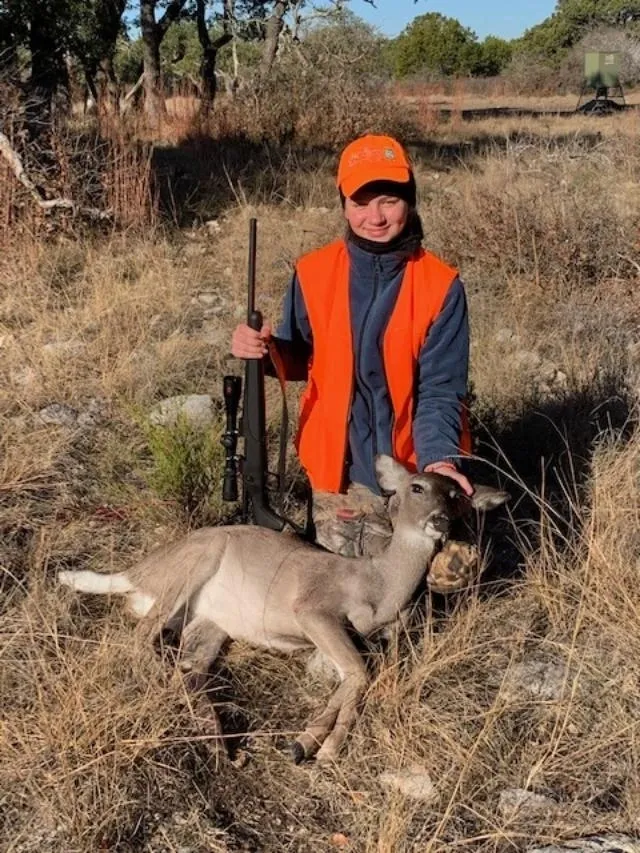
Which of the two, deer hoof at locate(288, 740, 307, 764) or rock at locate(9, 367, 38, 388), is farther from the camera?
rock at locate(9, 367, 38, 388)

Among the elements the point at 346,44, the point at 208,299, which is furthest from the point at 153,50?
the point at 208,299

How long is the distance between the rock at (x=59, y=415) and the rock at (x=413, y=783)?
2.76 metres

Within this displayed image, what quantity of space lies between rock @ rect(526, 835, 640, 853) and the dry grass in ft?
0.14

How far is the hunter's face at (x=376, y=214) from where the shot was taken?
349 centimetres

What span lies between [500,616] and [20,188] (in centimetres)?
575

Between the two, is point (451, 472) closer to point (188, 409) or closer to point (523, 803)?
point (523, 803)

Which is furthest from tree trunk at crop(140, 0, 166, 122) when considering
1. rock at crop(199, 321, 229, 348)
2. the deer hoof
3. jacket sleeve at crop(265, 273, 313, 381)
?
the deer hoof

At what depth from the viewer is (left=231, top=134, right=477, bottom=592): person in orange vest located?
347 cm

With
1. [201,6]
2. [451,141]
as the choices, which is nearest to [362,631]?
[451,141]

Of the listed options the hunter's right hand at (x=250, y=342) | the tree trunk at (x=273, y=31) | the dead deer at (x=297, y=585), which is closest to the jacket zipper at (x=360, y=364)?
the hunter's right hand at (x=250, y=342)

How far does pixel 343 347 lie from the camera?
3613 millimetres

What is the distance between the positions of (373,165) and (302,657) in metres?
1.69

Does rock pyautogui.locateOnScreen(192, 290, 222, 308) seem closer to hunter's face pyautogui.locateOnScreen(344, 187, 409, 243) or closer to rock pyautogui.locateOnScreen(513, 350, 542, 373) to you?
rock pyautogui.locateOnScreen(513, 350, 542, 373)

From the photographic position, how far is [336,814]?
8.37 ft
